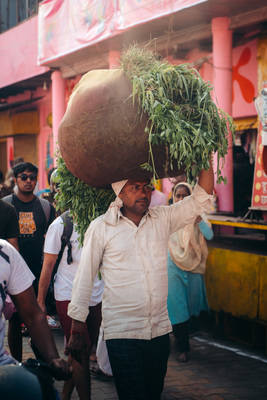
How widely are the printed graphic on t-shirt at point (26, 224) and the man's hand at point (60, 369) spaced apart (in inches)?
138

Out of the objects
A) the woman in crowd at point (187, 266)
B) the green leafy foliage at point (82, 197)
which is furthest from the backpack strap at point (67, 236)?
the woman in crowd at point (187, 266)

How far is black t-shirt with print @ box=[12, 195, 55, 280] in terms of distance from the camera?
612 cm

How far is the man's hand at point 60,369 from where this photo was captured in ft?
8.71

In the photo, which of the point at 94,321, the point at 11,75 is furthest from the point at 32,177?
the point at 11,75

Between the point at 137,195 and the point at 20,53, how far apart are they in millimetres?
11793

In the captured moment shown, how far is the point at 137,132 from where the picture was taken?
3.40 metres

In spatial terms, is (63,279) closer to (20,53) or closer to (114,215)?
(114,215)

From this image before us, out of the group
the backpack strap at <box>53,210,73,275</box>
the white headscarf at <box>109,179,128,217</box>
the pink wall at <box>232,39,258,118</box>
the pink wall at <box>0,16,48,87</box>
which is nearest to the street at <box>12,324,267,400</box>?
the backpack strap at <box>53,210,73,275</box>

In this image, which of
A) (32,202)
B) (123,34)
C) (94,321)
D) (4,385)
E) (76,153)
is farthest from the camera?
(123,34)

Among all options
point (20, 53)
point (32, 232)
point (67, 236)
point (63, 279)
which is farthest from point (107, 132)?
point (20, 53)

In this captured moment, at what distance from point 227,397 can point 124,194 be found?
2.24 metres

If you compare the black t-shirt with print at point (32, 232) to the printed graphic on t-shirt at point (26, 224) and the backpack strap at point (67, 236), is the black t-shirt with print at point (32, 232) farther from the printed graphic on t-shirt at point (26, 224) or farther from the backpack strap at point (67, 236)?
the backpack strap at point (67, 236)

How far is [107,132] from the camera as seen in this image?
342 centimetres

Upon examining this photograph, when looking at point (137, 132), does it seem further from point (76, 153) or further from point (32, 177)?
point (32, 177)
